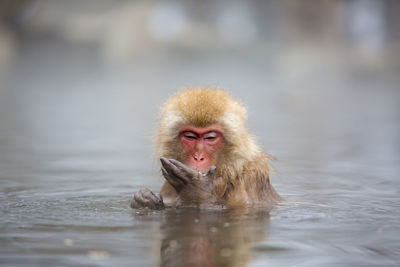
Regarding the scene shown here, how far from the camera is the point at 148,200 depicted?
4695mm

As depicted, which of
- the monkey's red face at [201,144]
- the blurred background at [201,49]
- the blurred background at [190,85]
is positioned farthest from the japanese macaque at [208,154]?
the blurred background at [201,49]

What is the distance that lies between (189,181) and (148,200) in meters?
0.28

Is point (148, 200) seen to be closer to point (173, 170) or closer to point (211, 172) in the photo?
point (173, 170)

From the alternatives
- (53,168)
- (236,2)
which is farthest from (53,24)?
(53,168)

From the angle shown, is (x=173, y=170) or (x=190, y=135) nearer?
(x=173, y=170)

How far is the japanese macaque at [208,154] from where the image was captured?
475cm

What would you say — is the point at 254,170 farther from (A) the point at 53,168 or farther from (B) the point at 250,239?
(A) the point at 53,168

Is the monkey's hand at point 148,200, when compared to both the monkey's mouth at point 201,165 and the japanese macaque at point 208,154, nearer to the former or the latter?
the japanese macaque at point 208,154

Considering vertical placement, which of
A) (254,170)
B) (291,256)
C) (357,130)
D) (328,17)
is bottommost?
(291,256)

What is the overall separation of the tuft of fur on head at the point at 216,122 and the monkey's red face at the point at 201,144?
4cm

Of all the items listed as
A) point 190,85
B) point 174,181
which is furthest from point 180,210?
point 190,85

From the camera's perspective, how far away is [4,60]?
27.6 meters

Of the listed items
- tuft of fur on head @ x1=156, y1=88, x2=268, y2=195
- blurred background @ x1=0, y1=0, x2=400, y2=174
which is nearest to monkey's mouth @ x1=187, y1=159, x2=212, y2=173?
tuft of fur on head @ x1=156, y1=88, x2=268, y2=195

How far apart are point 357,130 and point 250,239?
327 inches
